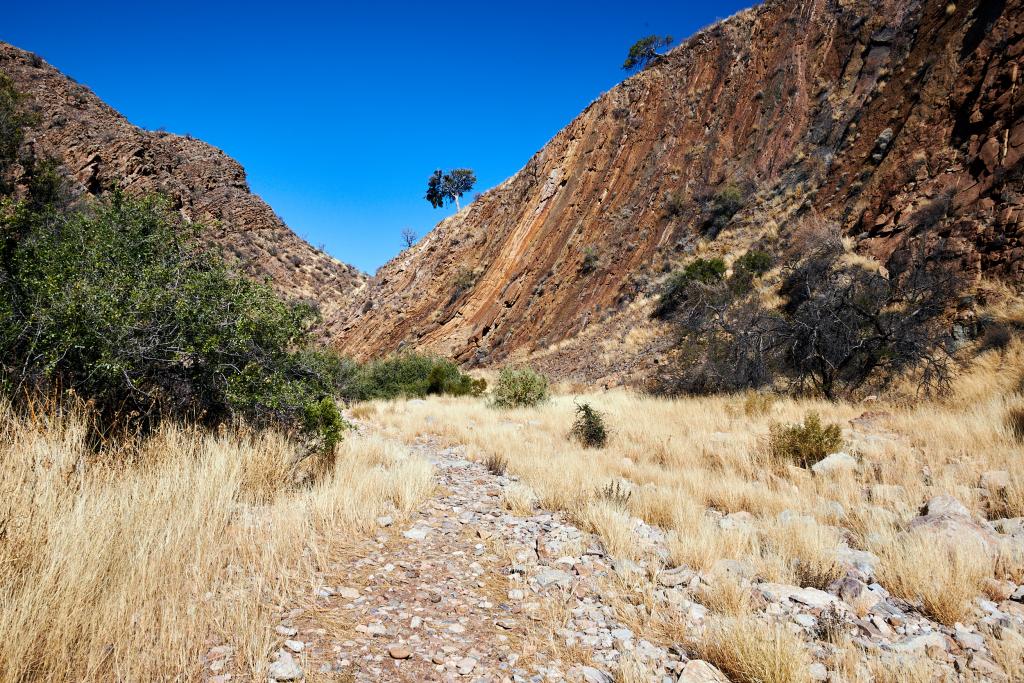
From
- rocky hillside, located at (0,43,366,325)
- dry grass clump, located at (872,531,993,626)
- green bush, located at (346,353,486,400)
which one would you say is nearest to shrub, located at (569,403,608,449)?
dry grass clump, located at (872,531,993,626)

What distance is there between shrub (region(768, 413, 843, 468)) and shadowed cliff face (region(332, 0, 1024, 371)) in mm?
6474

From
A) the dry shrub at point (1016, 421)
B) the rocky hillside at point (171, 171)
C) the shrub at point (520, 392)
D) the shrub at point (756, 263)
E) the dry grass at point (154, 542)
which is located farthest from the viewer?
the rocky hillside at point (171, 171)

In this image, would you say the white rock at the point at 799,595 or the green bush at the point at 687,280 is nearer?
the white rock at the point at 799,595

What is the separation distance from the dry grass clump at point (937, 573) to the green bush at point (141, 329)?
17.6 ft

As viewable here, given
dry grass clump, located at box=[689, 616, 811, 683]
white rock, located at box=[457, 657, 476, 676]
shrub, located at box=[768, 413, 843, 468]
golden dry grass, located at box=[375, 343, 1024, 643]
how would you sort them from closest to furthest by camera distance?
dry grass clump, located at box=[689, 616, 811, 683] → white rock, located at box=[457, 657, 476, 676] → golden dry grass, located at box=[375, 343, 1024, 643] → shrub, located at box=[768, 413, 843, 468]

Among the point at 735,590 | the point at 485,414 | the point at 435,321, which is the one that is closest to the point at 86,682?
the point at 735,590

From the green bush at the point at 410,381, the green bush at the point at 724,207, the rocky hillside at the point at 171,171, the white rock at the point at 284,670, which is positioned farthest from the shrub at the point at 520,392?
the rocky hillside at the point at 171,171

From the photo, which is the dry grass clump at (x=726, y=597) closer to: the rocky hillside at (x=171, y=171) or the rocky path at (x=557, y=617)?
the rocky path at (x=557, y=617)

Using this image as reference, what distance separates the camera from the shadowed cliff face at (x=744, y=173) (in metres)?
12.6

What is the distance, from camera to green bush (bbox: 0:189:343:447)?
5.03m

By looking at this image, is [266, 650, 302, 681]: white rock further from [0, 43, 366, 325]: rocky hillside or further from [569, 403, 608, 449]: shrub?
[0, 43, 366, 325]: rocky hillside

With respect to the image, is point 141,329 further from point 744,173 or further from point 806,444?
point 744,173

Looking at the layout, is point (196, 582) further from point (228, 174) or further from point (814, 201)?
point (228, 174)

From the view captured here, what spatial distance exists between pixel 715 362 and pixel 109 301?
12.2 metres
